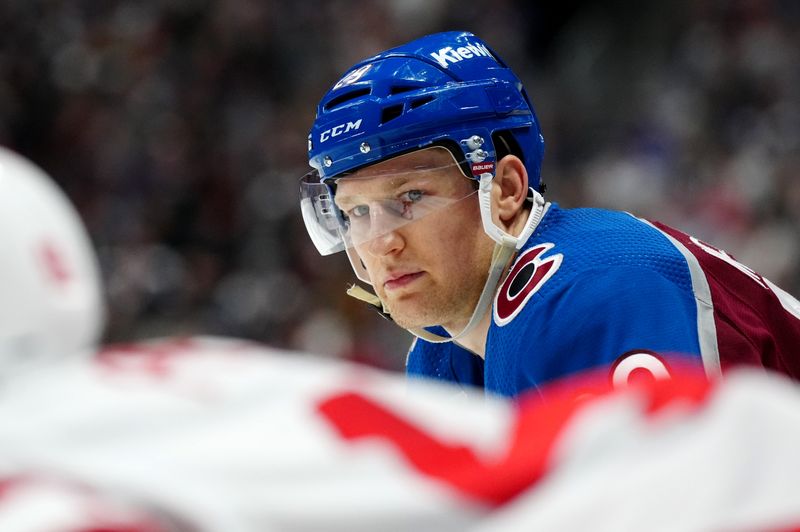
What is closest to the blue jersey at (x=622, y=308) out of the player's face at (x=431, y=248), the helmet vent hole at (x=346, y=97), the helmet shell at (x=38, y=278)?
the player's face at (x=431, y=248)

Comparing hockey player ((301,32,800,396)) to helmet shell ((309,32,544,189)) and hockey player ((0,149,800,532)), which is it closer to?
helmet shell ((309,32,544,189))

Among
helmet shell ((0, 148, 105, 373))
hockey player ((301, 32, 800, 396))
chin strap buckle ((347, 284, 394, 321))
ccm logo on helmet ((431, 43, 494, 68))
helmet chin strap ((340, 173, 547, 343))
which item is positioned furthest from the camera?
chin strap buckle ((347, 284, 394, 321))

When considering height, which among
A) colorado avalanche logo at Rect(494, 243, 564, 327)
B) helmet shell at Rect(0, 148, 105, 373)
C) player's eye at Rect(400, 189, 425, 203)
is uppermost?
player's eye at Rect(400, 189, 425, 203)

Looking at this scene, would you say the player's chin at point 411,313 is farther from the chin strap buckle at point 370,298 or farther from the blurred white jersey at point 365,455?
the blurred white jersey at point 365,455

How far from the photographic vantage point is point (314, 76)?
912 cm

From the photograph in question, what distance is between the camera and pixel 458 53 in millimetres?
2795

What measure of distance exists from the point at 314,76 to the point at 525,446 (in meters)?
8.21

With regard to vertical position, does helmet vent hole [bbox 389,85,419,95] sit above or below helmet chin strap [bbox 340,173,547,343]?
above

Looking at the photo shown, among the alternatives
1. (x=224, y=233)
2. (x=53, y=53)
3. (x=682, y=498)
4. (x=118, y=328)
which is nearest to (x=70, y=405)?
(x=682, y=498)

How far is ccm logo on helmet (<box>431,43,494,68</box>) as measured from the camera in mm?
2756

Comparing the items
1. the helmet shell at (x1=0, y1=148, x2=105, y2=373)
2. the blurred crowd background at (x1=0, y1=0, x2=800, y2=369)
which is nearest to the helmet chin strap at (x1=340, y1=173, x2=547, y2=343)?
the helmet shell at (x1=0, y1=148, x2=105, y2=373)

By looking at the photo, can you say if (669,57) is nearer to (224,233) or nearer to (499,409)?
(224,233)

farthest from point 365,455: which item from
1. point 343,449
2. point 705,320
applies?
point 705,320

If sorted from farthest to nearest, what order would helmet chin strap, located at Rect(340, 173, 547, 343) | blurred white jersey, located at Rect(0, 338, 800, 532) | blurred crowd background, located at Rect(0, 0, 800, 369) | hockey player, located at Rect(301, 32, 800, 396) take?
blurred crowd background, located at Rect(0, 0, 800, 369)
helmet chin strap, located at Rect(340, 173, 547, 343)
hockey player, located at Rect(301, 32, 800, 396)
blurred white jersey, located at Rect(0, 338, 800, 532)
